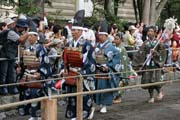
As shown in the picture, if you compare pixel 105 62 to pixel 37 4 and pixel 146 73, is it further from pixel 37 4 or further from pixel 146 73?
pixel 37 4

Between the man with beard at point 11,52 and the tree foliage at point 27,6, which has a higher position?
the tree foliage at point 27,6

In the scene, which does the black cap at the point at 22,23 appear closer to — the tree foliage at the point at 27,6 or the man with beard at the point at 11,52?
the man with beard at the point at 11,52

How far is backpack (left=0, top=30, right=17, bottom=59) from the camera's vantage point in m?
9.12

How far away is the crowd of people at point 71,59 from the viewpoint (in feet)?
26.6

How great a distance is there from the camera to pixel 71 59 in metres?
8.27

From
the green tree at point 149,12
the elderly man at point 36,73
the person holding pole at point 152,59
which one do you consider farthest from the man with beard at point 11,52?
the green tree at point 149,12

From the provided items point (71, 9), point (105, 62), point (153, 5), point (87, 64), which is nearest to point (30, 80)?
point (87, 64)

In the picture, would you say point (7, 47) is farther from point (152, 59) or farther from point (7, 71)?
point (152, 59)

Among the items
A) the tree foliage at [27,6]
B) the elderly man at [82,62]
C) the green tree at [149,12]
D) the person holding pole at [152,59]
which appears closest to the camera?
the elderly man at [82,62]

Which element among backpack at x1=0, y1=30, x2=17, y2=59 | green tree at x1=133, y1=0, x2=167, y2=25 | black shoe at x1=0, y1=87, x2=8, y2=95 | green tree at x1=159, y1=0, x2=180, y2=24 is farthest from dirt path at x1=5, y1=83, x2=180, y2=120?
green tree at x1=159, y1=0, x2=180, y2=24

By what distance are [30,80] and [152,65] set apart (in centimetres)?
377

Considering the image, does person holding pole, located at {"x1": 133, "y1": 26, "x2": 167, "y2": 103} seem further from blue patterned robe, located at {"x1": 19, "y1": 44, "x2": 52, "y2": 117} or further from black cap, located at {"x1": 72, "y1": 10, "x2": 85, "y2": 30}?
blue patterned robe, located at {"x1": 19, "y1": 44, "x2": 52, "y2": 117}

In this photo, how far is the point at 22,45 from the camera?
9.15m

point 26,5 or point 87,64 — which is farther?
point 26,5
